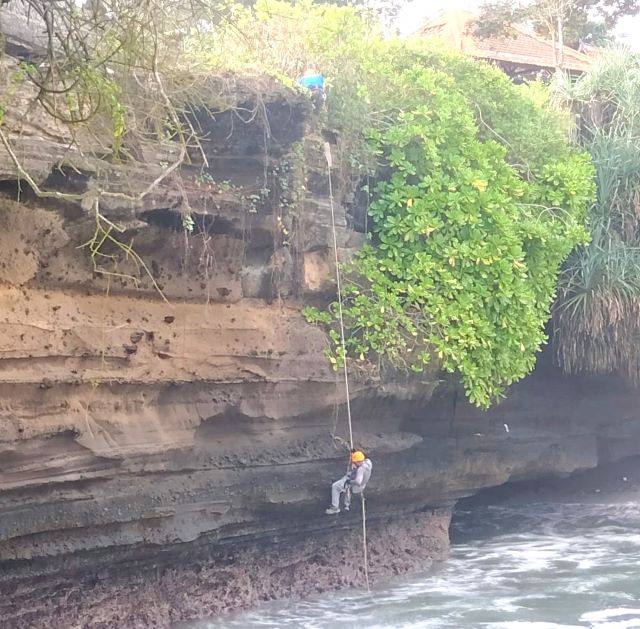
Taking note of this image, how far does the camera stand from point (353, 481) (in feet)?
25.5

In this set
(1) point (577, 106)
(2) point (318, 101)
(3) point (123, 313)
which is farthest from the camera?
(1) point (577, 106)

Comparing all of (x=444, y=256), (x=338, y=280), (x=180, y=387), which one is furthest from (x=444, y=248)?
(x=180, y=387)

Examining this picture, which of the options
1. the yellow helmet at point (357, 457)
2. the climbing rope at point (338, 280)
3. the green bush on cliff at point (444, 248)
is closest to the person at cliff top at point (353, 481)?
the yellow helmet at point (357, 457)

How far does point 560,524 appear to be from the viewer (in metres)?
12.2

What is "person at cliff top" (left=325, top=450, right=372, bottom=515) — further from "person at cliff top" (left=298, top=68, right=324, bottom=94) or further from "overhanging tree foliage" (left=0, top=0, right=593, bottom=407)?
"person at cliff top" (left=298, top=68, right=324, bottom=94)

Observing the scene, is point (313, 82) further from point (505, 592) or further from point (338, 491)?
point (505, 592)

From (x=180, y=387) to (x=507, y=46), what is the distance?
15.1m

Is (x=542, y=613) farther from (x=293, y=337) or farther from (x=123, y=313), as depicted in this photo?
(x=123, y=313)

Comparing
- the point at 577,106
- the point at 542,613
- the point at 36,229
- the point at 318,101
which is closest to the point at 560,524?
the point at 542,613

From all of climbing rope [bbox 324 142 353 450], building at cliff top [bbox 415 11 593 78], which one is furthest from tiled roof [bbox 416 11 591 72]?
climbing rope [bbox 324 142 353 450]

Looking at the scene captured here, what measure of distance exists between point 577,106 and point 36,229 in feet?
25.9

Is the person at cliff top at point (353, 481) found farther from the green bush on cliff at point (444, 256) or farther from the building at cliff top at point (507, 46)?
the building at cliff top at point (507, 46)

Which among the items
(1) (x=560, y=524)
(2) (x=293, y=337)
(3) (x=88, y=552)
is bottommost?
(1) (x=560, y=524)

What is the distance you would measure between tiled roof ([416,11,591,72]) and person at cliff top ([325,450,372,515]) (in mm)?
11463
